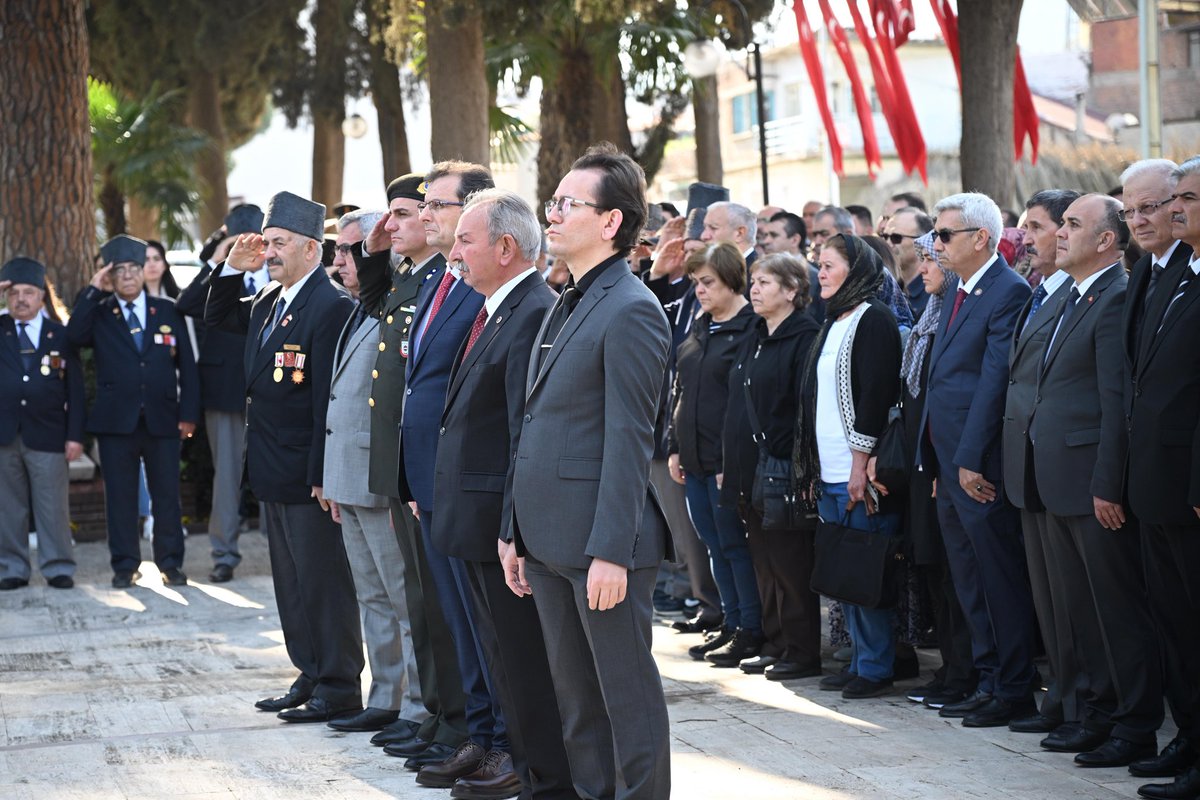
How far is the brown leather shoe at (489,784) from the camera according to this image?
5.19m

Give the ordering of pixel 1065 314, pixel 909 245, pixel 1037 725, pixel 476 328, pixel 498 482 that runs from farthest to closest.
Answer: pixel 909 245
pixel 1037 725
pixel 1065 314
pixel 476 328
pixel 498 482

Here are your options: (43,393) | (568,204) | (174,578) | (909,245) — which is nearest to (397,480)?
(568,204)

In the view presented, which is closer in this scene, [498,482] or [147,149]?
[498,482]

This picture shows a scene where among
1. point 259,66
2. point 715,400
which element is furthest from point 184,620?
point 259,66

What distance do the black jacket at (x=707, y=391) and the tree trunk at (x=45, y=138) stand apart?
21.8 feet

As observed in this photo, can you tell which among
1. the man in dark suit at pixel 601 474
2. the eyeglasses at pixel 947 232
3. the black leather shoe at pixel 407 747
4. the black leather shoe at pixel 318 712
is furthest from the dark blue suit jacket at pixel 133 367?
the man in dark suit at pixel 601 474

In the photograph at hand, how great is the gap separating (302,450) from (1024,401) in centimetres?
286

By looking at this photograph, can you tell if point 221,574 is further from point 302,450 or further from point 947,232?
point 947,232

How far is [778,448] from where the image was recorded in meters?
7.08

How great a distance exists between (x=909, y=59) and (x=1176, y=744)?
149ft

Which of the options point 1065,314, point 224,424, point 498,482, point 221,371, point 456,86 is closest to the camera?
point 498,482

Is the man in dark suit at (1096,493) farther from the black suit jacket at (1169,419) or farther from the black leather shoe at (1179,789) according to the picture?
the black leather shoe at (1179,789)

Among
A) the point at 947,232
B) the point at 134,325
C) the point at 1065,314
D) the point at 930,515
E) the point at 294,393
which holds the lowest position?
the point at 930,515

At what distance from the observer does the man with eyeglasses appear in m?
7.75
